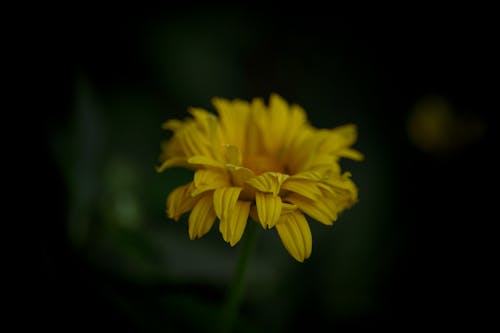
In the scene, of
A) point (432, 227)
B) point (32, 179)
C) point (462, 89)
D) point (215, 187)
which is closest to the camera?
point (215, 187)

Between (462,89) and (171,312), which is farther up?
(462,89)

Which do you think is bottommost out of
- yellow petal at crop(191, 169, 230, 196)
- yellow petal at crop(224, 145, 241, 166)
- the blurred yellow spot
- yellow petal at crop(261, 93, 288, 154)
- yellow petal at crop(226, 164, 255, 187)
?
yellow petal at crop(191, 169, 230, 196)

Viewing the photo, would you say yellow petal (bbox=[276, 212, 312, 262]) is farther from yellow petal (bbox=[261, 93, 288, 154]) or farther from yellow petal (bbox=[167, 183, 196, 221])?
yellow petal (bbox=[261, 93, 288, 154])

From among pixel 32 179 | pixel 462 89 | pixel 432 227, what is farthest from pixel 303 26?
pixel 32 179

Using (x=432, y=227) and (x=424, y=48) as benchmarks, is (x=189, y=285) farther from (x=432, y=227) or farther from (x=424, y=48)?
(x=424, y=48)

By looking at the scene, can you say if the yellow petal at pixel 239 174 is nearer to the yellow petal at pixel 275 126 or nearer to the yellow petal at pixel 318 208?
the yellow petal at pixel 318 208

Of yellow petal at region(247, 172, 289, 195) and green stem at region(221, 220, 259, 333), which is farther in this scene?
green stem at region(221, 220, 259, 333)

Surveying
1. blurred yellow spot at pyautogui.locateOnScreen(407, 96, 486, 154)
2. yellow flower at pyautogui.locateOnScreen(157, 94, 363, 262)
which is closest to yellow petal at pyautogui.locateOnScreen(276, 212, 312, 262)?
yellow flower at pyautogui.locateOnScreen(157, 94, 363, 262)
